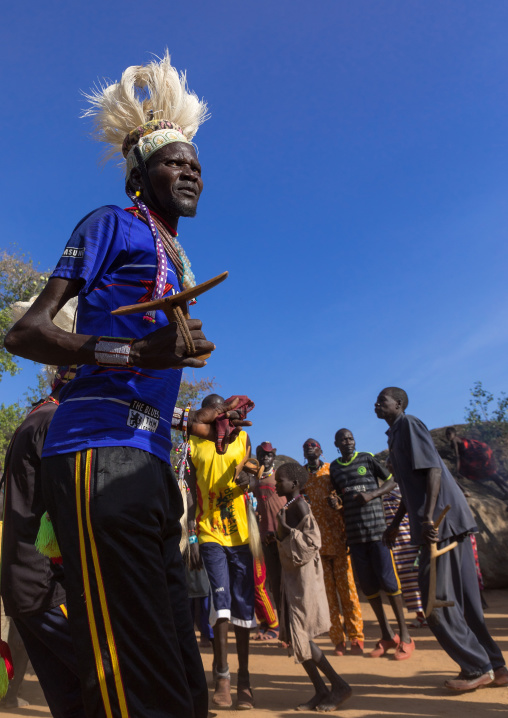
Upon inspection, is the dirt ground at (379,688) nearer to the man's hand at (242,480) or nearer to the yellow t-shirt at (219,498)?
the yellow t-shirt at (219,498)

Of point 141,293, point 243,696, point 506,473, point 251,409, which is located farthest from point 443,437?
point 141,293

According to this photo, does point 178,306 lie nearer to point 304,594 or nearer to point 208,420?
point 208,420

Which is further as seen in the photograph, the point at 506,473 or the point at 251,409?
the point at 506,473

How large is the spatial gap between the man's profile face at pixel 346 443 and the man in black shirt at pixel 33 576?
4734 millimetres

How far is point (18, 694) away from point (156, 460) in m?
4.44

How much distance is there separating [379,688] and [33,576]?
3.33 meters

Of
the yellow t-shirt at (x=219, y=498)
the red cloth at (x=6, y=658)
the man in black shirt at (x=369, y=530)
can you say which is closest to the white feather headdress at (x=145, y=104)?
the red cloth at (x=6, y=658)

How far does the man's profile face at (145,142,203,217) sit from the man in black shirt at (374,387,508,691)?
344 cm

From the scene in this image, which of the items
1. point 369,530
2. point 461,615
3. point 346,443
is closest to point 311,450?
point 346,443

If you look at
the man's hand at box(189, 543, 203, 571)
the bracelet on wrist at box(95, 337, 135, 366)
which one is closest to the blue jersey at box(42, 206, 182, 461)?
the bracelet on wrist at box(95, 337, 135, 366)

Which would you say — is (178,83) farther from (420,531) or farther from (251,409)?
(420,531)

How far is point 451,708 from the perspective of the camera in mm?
4328

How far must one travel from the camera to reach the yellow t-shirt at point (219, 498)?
534cm

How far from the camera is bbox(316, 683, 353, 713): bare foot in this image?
14.7 ft
